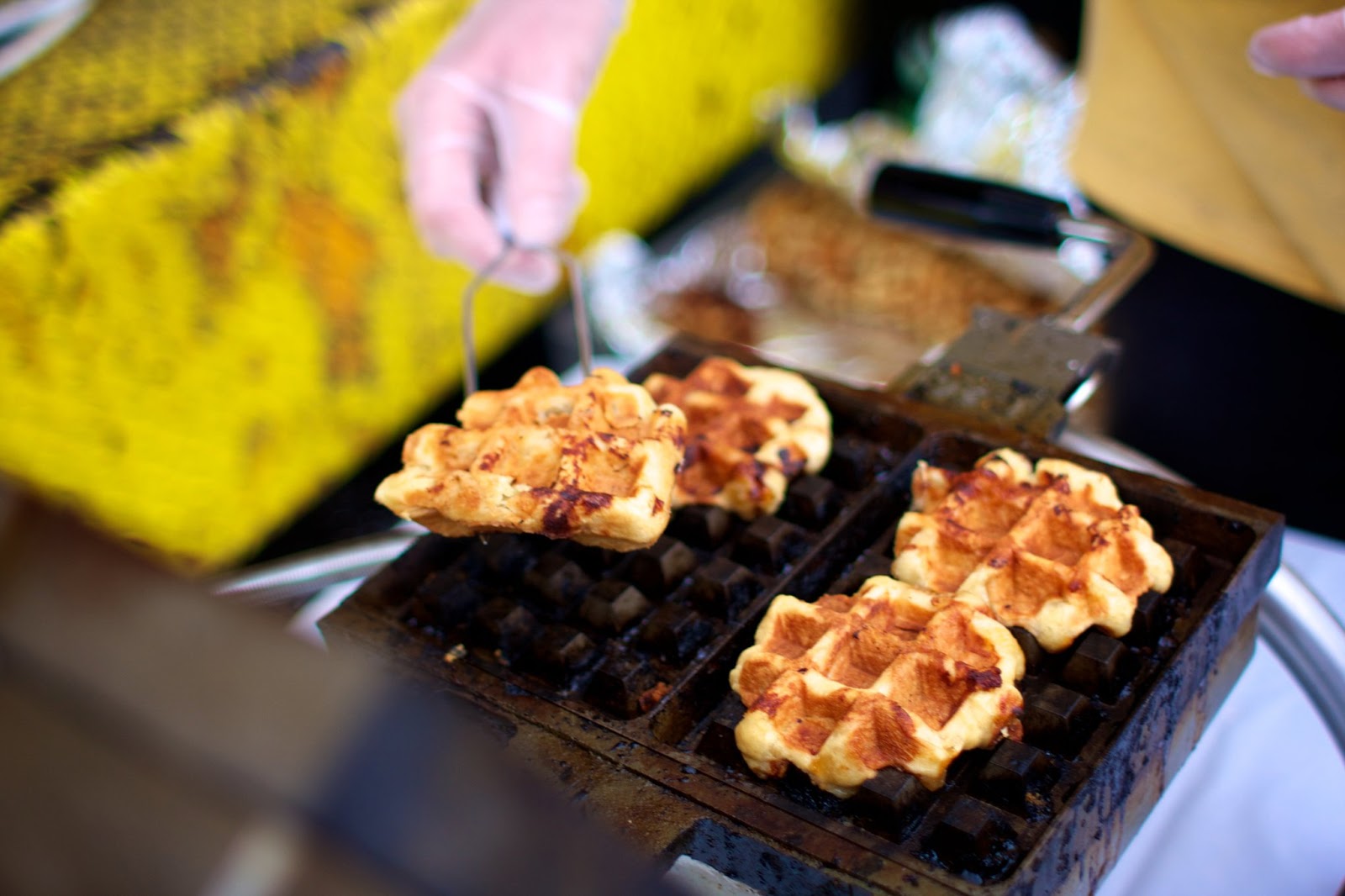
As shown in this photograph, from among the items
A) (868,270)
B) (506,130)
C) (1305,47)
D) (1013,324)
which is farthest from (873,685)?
(868,270)

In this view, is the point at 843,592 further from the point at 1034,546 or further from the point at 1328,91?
the point at 1328,91

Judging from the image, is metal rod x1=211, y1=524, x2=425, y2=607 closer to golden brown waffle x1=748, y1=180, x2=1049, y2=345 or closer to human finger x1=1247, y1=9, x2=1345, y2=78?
human finger x1=1247, y1=9, x2=1345, y2=78

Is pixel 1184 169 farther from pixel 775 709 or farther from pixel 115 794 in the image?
pixel 115 794

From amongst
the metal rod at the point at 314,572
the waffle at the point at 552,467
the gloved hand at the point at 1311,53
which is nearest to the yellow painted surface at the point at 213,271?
the metal rod at the point at 314,572

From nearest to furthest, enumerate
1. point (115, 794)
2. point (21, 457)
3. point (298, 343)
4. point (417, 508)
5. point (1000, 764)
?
point (115, 794)
point (1000, 764)
point (417, 508)
point (21, 457)
point (298, 343)

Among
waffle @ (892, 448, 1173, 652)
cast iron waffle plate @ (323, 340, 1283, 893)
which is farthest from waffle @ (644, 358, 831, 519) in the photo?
waffle @ (892, 448, 1173, 652)

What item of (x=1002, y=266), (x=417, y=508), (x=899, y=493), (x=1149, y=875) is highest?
(x=417, y=508)

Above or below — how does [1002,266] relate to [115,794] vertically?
below

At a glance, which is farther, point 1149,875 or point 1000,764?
point 1149,875

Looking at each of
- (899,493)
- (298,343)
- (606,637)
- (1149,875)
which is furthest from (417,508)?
(298,343)
